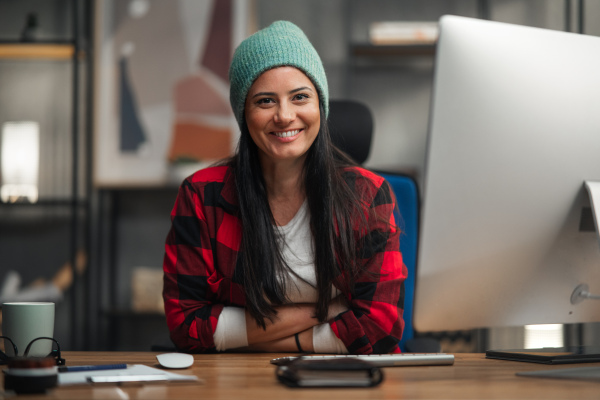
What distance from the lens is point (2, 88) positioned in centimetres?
336

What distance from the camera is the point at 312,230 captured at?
1.48 m

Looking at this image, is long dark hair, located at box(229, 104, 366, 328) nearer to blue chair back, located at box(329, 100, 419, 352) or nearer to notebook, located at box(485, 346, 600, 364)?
blue chair back, located at box(329, 100, 419, 352)

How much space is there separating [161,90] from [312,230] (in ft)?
6.36

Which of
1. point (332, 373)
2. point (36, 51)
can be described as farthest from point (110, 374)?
point (36, 51)

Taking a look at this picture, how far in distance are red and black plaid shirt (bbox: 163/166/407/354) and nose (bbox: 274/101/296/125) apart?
0.65 feet

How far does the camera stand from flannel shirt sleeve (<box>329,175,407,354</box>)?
136 cm

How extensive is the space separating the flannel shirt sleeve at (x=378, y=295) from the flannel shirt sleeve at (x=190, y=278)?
28 centimetres

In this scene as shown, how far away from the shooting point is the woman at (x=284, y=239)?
1.37 m

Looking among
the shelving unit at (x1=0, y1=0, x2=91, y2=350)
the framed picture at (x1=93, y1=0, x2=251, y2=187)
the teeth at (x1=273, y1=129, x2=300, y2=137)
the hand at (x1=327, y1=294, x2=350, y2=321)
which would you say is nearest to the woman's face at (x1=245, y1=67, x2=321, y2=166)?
the teeth at (x1=273, y1=129, x2=300, y2=137)

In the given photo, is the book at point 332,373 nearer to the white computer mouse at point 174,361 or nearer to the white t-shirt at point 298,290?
the white computer mouse at point 174,361

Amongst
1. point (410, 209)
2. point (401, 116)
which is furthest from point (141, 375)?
point (401, 116)

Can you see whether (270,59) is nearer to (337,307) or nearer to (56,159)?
(337,307)

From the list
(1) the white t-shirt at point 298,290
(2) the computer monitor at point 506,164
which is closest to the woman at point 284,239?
(1) the white t-shirt at point 298,290

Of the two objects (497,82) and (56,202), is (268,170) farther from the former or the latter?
(56,202)
